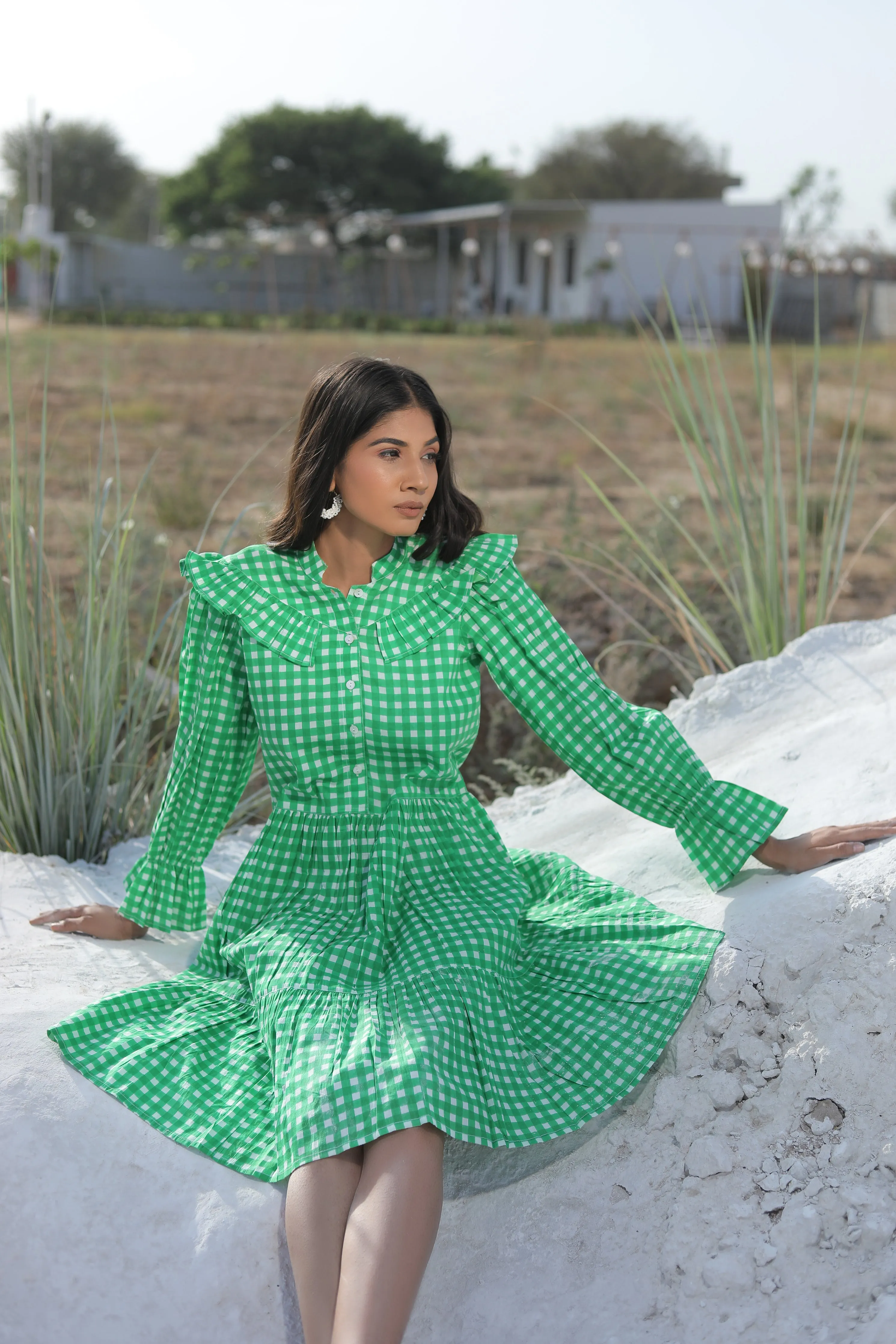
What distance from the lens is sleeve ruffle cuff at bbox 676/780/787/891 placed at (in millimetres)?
2070

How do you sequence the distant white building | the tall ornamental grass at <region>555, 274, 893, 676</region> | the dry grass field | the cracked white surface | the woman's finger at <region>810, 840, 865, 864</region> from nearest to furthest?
the cracked white surface
the woman's finger at <region>810, 840, 865, 864</region>
the tall ornamental grass at <region>555, 274, 893, 676</region>
the dry grass field
the distant white building

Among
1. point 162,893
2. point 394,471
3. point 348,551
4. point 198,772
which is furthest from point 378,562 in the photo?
point 162,893

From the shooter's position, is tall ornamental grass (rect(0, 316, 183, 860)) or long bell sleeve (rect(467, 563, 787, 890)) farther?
tall ornamental grass (rect(0, 316, 183, 860))

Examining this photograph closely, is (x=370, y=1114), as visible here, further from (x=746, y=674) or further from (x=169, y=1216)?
(x=746, y=674)

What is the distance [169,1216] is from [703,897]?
3.13 ft

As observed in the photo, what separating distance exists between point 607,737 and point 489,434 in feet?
29.3

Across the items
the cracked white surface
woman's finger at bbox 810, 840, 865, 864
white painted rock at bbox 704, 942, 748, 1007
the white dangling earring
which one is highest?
the white dangling earring

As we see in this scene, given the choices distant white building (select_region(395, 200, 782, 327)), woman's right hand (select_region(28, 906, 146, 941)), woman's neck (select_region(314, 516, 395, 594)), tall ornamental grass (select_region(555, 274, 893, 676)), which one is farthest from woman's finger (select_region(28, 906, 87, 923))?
distant white building (select_region(395, 200, 782, 327))

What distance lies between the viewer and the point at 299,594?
214cm

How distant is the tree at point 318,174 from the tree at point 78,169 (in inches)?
378

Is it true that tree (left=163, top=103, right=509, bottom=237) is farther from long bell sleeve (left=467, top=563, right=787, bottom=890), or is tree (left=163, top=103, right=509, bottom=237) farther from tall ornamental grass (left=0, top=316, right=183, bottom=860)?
long bell sleeve (left=467, top=563, right=787, bottom=890)

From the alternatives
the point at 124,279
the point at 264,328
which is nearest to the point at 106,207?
the point at 124,279

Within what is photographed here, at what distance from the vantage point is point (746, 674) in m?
3.04

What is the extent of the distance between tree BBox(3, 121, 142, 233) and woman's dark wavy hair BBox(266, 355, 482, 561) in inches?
2017
